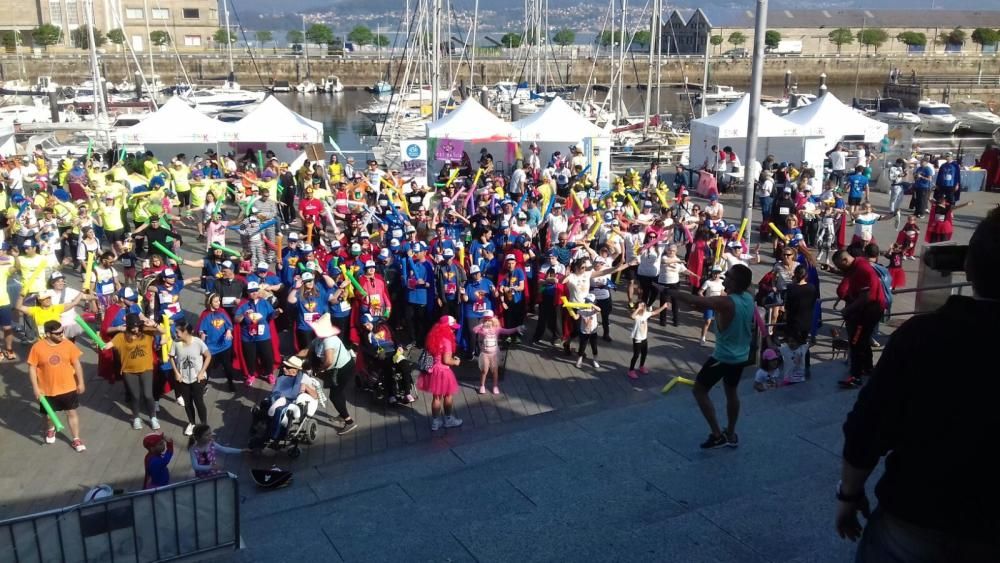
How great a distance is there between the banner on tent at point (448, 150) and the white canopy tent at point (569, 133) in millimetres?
1668

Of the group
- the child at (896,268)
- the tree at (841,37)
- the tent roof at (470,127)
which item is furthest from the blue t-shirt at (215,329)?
the tree at (841,37)

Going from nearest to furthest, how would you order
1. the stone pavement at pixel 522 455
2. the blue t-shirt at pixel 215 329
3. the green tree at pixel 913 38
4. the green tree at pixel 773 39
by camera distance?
1. the stone pavement at pixel 522 455
2. the blue t-shirt at pixel 215 329
3. the green tree at pixel 773 39
4. the green tree at pixel 913 38

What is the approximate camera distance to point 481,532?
5.61m

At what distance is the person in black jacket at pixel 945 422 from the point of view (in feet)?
8.06

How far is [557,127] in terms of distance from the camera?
72.8 ft

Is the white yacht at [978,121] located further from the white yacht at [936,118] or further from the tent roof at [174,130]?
the tent roof at [174,130]

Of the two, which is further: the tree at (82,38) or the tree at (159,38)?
the tree at (159,38)

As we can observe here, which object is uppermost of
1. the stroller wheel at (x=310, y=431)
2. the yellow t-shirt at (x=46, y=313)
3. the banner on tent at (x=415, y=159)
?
the banner on tent at (x=415, y=159)

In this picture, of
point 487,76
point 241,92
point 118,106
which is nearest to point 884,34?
point 487,76

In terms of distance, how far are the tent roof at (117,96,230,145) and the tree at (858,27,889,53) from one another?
7694 centimetres

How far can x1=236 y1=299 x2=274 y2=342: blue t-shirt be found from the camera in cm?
1002

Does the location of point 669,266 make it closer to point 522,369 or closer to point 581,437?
point 522,369

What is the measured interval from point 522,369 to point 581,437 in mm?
3508

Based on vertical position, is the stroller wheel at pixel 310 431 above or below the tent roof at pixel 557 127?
below
